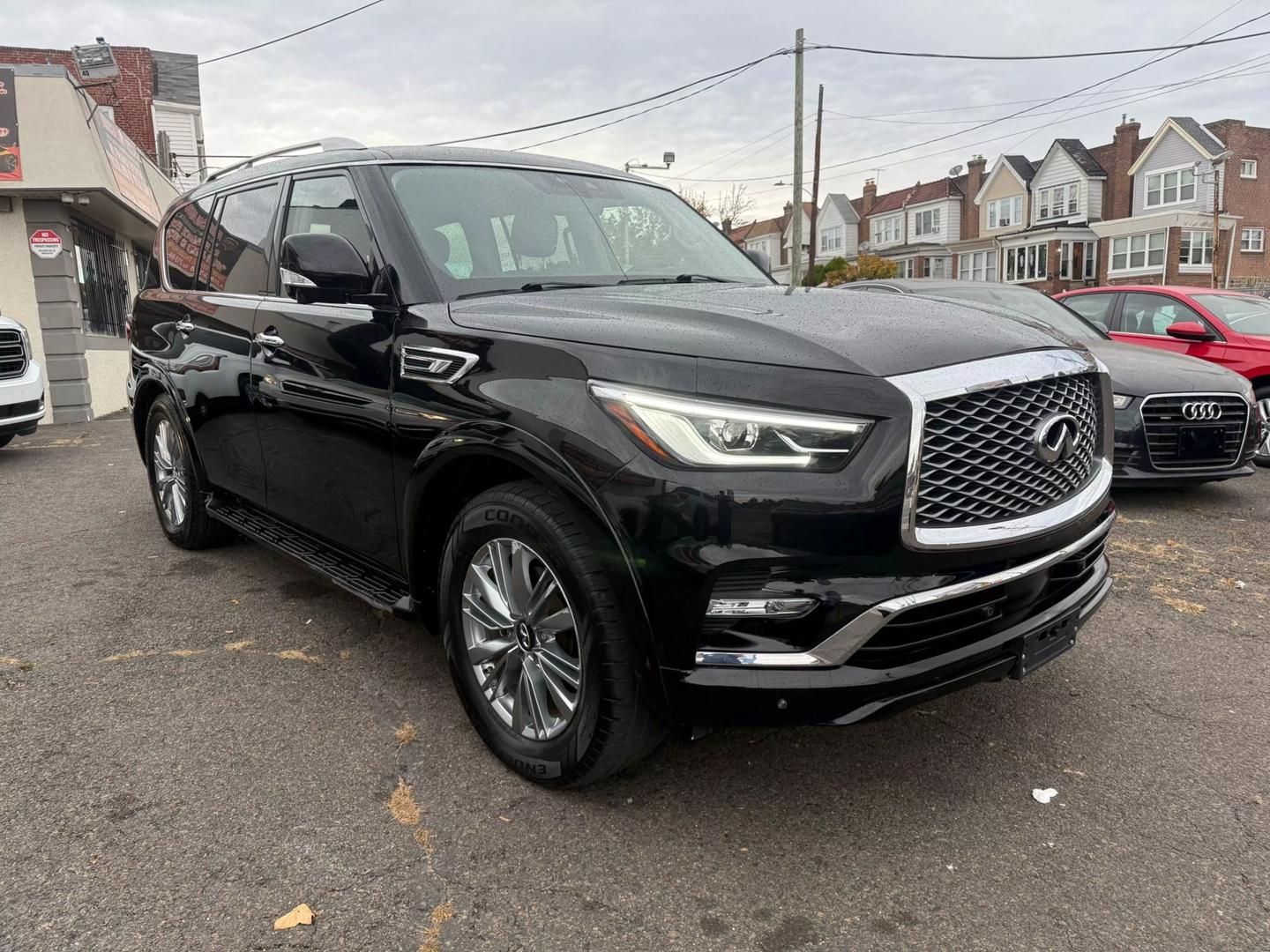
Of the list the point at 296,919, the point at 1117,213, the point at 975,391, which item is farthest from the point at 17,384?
the point at 1117,213

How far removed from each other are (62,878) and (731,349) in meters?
2.07

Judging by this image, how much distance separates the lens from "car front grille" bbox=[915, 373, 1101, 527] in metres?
2.15

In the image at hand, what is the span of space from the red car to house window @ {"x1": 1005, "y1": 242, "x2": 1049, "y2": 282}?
3796 centimetres

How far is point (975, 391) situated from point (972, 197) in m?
53.1

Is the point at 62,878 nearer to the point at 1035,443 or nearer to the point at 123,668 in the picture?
the point at 123,668

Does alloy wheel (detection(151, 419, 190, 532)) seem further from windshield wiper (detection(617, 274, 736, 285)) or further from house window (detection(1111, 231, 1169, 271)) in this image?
house window (detection(1111, 231, 1169, 271))

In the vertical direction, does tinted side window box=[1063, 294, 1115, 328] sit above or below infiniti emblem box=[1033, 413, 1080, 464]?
above

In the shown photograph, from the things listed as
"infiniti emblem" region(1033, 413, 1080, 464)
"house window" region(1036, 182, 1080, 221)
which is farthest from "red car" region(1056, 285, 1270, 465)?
"house window" region(1036, 182, 1080, 221)

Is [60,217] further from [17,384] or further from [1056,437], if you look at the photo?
[1056,437]

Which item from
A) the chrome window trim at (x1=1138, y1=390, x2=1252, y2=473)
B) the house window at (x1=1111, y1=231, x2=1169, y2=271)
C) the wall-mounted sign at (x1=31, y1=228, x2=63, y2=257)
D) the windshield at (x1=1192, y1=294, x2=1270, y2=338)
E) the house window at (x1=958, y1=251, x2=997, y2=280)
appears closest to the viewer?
the chrome window trim at (x1=1138, y1=390, x2=1252, y2=473)

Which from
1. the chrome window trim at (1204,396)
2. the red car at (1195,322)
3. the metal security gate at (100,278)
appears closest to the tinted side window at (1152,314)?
the red car at (1195,322)

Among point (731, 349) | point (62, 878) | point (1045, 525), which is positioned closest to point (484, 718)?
point (62, 878)

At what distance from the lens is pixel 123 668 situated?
3551 millimetres

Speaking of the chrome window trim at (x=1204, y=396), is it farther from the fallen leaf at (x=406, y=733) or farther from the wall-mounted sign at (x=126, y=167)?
the wall-mounted sign at (x=126, y=167)
